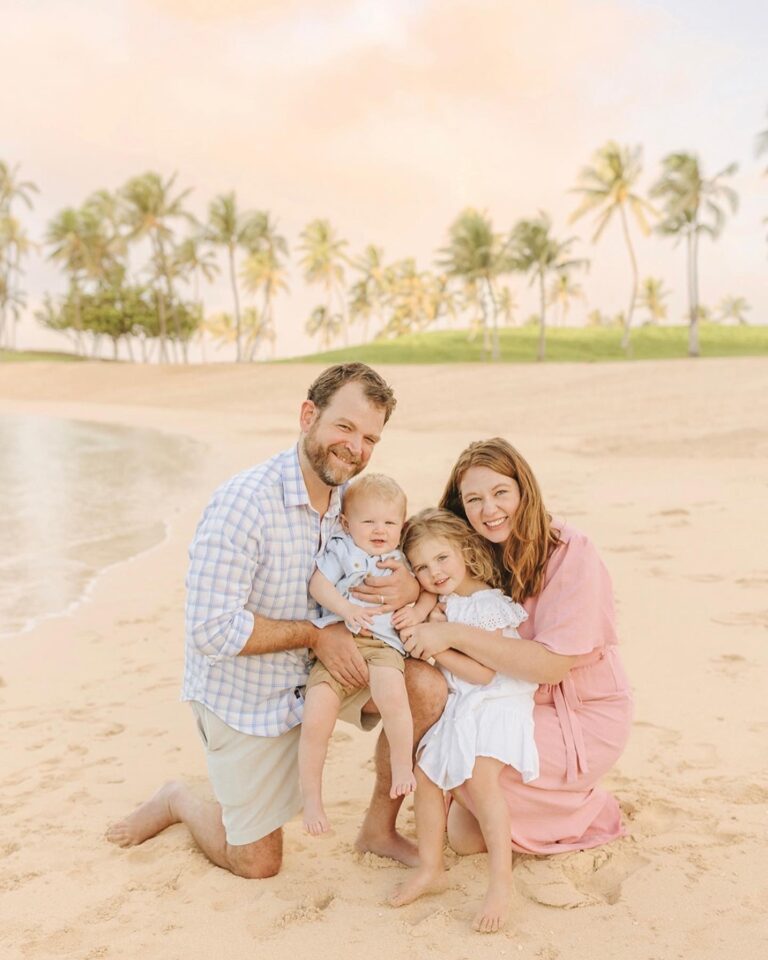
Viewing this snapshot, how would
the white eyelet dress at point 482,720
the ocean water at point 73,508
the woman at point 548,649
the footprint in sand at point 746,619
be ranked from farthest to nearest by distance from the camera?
the ocean water at point 73,508, the footprint in sand at point 746,619, the woman at point 548,649, the white eyelet dress at point 482,720

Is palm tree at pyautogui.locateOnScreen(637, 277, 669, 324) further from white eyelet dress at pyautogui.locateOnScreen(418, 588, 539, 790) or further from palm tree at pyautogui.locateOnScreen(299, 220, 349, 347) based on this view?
white eyelet dress at pyautogui.locateOnScreen(418, 588, 539, 790)

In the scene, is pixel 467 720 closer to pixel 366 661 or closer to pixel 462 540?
pixel 366 661

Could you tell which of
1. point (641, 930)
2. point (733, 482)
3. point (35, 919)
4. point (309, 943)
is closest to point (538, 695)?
point (641, 930)

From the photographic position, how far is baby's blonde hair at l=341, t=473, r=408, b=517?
3203mm

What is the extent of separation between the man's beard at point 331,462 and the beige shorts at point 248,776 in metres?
0.93

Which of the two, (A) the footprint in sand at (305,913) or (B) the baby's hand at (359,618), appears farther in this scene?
(B) the baby's hand at (359,618)

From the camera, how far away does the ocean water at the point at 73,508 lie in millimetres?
7651

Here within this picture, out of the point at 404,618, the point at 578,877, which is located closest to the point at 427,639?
the point at 404,618

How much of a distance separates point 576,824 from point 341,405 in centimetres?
168

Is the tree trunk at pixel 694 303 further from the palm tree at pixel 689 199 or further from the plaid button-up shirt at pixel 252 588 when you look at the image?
the plaid button-up shirt at pixel 252 588

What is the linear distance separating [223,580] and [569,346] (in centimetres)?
5071

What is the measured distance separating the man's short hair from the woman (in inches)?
14.7

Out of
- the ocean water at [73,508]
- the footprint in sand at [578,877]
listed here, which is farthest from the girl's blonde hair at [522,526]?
the ocean water at [73,508]

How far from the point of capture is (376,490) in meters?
3.21
